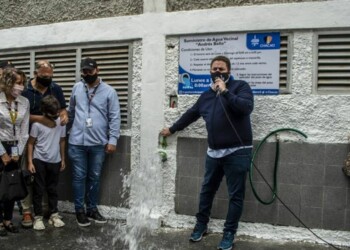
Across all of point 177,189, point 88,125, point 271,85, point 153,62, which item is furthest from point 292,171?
point 88,125

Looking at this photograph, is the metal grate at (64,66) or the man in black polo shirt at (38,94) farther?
the metal grate at (64,66)

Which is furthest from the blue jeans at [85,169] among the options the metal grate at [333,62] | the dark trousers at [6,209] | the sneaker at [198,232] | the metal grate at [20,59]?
the metal grate at [333,62]

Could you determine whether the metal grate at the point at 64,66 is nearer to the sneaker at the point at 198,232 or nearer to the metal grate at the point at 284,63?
the sneaker at the point at 198,232

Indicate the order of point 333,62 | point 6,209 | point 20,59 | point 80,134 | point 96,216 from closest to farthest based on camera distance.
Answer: point 333,62
point 6,209
point 80,134
point 96,216
point 20,59

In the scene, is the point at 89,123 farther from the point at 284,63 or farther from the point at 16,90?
the point at 284,63

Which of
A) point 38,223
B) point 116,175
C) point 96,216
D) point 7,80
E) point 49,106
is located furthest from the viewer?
point 116,175

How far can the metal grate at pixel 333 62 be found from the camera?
4.62 m

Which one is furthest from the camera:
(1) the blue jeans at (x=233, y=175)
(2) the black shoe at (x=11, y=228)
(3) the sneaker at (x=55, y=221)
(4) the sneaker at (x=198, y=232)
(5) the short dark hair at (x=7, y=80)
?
(3) the sneaker at (x=55, y=221)

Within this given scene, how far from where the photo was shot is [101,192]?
5.82m

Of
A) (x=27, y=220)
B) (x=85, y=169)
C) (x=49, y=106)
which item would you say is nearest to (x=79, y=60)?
(x=49, y=106)

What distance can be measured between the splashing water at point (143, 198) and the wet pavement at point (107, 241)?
0.15 m

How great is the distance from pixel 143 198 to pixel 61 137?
1.34 metres

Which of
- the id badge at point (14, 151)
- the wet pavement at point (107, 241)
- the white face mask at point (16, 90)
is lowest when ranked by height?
the wet pavement at point (107, 241)

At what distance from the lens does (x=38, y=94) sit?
5430mm
